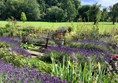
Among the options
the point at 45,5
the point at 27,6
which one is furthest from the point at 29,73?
the point at 45,5

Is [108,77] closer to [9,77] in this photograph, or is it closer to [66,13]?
[9,77]

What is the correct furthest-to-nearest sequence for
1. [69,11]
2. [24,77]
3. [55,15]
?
1. [69,11]
2. [55,15]
3. [24,77]

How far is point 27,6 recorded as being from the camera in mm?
87812

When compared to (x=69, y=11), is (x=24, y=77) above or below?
above

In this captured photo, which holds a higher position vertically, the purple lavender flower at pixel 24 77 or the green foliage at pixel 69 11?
the purple lavender flower at pixel 24 77

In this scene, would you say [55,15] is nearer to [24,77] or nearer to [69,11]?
[69,11]

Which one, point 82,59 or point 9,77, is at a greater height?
point 9,77

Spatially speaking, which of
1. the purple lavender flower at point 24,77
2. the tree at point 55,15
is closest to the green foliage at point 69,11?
the tree at point 55,15

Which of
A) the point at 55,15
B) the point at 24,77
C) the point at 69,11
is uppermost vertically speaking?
the point at 24,77

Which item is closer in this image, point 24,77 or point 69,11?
point 24,77

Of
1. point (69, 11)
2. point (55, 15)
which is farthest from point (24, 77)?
point (69, 11)

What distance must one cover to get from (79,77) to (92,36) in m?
12.7

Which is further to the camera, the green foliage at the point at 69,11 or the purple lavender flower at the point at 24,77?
the green foliage at the point at 69,11

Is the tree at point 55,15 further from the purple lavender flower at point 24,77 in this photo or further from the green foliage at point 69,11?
the purple lavender flower at point 24,77
